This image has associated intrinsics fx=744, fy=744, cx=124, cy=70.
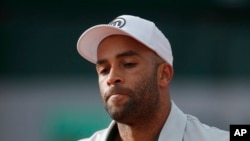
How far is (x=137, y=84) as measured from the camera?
2348 millimetres

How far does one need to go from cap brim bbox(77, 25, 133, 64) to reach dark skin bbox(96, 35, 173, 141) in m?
0.02

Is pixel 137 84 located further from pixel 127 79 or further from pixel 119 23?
pixel 119 23

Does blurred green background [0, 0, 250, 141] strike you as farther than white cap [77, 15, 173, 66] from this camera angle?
Yes

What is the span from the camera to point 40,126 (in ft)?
18.2

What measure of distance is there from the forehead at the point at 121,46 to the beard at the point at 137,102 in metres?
0.09

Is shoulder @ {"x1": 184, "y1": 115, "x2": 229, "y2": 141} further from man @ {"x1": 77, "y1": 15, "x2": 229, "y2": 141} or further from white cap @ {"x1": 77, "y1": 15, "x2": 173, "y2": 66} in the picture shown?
white cap @ {"x1": 77, "y1": 15, "x2": 173, "y2": 66}

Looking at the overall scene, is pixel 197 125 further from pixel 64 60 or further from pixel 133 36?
pixel 64 60

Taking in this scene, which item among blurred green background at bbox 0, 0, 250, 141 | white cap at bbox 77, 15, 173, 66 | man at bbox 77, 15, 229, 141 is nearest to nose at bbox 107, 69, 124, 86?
man at bbox 77, 15, 229, 141

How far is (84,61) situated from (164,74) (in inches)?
129

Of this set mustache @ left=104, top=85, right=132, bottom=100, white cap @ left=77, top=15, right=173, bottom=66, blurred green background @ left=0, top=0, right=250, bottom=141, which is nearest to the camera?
mustache @ left=104, top=85, right=132, bottom=100

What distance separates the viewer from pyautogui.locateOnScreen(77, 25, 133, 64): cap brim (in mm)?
2461

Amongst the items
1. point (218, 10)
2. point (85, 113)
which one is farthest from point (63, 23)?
point (218, 10)

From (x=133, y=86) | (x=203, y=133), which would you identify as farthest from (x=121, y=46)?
(x=203, y=133)

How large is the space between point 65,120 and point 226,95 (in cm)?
125
